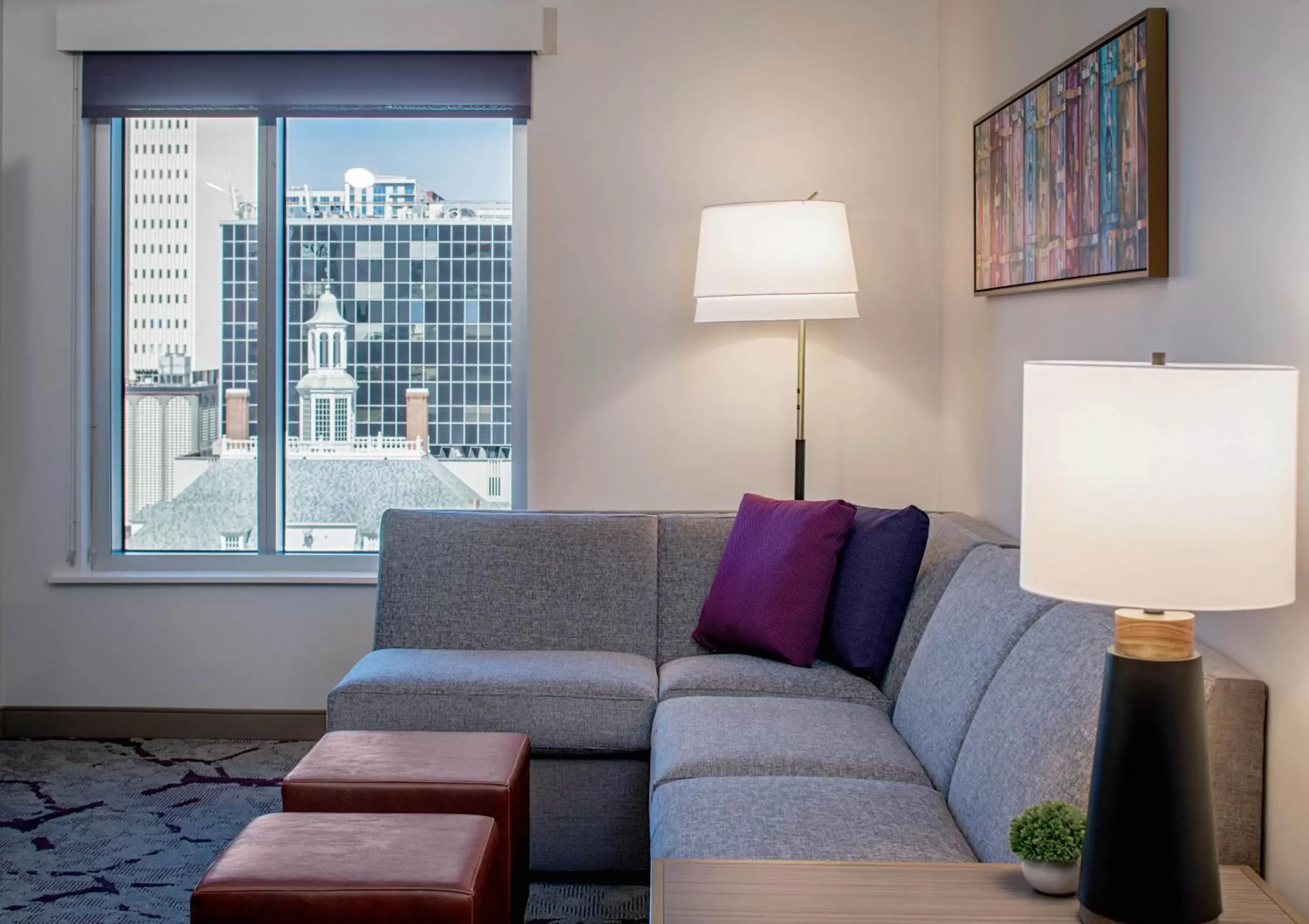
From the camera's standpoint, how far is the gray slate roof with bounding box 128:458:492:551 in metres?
4.42

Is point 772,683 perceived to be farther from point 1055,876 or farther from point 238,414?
point 238,414

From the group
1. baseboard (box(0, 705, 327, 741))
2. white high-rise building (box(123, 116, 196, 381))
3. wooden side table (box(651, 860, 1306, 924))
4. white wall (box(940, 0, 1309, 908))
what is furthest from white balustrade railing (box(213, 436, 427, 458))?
wooden side table (box(651, 860, 1306, 924))

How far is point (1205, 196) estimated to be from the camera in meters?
2.20

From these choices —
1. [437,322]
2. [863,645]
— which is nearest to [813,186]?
[437,322]

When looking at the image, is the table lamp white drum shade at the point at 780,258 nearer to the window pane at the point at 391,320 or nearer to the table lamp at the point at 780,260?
the table lamp at the point at 780,260

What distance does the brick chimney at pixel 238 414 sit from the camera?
441 centimetres

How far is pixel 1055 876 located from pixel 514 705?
1.73 m

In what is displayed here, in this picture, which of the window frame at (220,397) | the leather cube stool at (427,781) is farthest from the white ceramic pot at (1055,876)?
the window frame at (220,397)

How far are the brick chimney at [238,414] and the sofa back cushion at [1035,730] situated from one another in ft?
9.47

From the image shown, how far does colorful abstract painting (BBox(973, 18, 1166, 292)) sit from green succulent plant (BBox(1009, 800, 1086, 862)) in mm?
1136

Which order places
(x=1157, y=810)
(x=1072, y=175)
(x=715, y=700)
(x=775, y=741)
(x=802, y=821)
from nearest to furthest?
(x=1157, y=810) < (x=802, y=821) < (x=775, y=741) < (x=1072, y=175) < (x=715, y=700)

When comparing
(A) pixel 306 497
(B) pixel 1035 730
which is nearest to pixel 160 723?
(A) pixel 306 497

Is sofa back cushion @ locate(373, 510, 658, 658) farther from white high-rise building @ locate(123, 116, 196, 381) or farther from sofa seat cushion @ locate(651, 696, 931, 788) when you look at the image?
white high-rise building @ locate(123, 116, 196, 381)

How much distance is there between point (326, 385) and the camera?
4.41 metres
